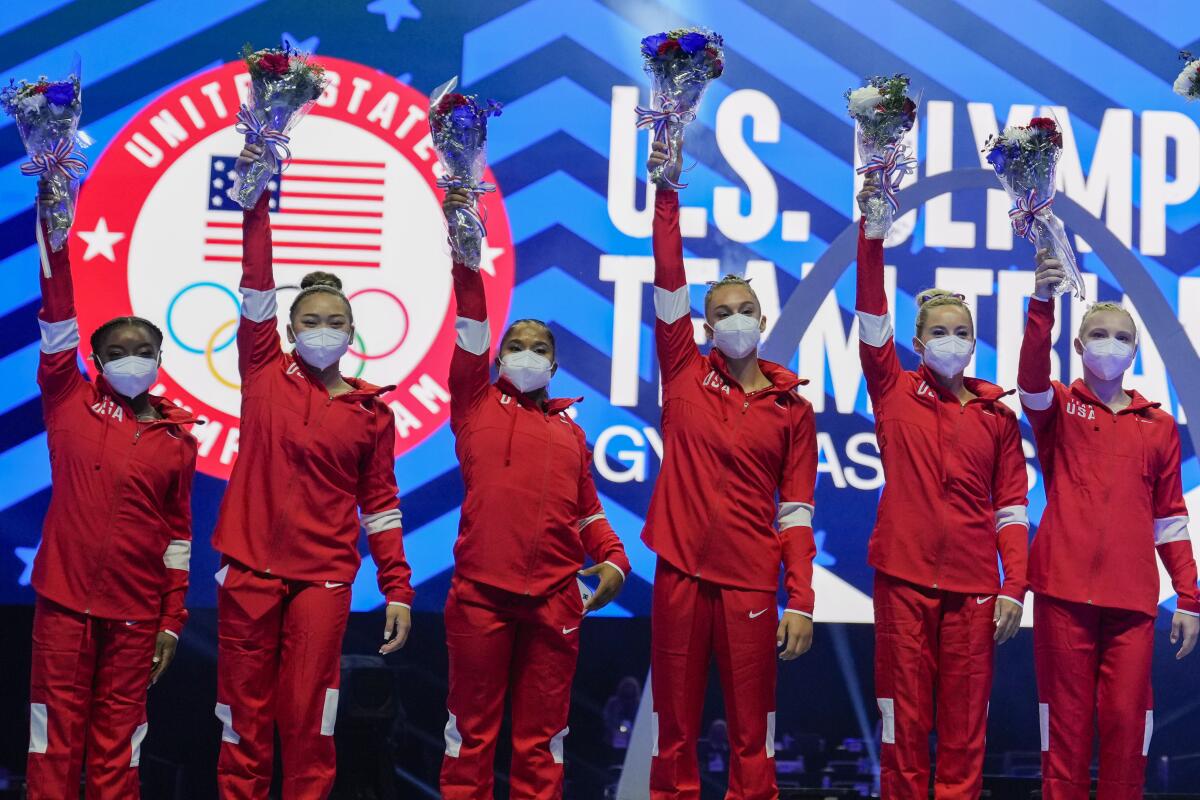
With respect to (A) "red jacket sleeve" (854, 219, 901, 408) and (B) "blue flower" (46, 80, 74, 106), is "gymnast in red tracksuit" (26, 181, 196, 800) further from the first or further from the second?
(A) "red jacket sleeve" (854, 219, 901, 408)

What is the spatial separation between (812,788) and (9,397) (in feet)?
11.7

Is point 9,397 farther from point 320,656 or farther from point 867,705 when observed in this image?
point 867,705

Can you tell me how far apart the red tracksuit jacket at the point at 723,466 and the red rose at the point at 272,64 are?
1.18m

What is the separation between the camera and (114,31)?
5520 mm

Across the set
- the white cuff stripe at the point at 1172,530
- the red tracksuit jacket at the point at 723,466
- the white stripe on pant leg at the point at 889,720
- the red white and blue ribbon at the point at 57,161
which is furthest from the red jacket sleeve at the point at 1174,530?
the red white and blue ribbon at the point at 57,161

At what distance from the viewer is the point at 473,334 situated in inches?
157

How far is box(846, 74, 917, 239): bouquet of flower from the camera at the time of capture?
4.07m

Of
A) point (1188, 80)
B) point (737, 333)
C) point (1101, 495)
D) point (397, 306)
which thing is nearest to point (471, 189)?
point (737, 333)

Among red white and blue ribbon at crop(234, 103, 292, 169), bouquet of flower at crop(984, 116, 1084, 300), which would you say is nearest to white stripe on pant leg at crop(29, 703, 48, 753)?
red white and blue ribbon at crop(234, 103, 292, 169)

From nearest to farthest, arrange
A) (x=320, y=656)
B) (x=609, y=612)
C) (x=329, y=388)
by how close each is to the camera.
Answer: (x=320, y=656) → (x=329, y=388) → (x=609, y=612)

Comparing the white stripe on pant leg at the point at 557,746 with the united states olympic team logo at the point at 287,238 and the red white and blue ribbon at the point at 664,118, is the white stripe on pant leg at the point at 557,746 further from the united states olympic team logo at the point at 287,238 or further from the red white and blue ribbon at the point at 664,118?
the united states olympic team logo at the point at 287,238

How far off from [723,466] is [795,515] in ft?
0.88

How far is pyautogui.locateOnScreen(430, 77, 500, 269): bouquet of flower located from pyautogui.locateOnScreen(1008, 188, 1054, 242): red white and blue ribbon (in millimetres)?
1651

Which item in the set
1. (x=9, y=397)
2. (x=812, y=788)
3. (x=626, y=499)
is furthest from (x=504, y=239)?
(x=812, y=788)
